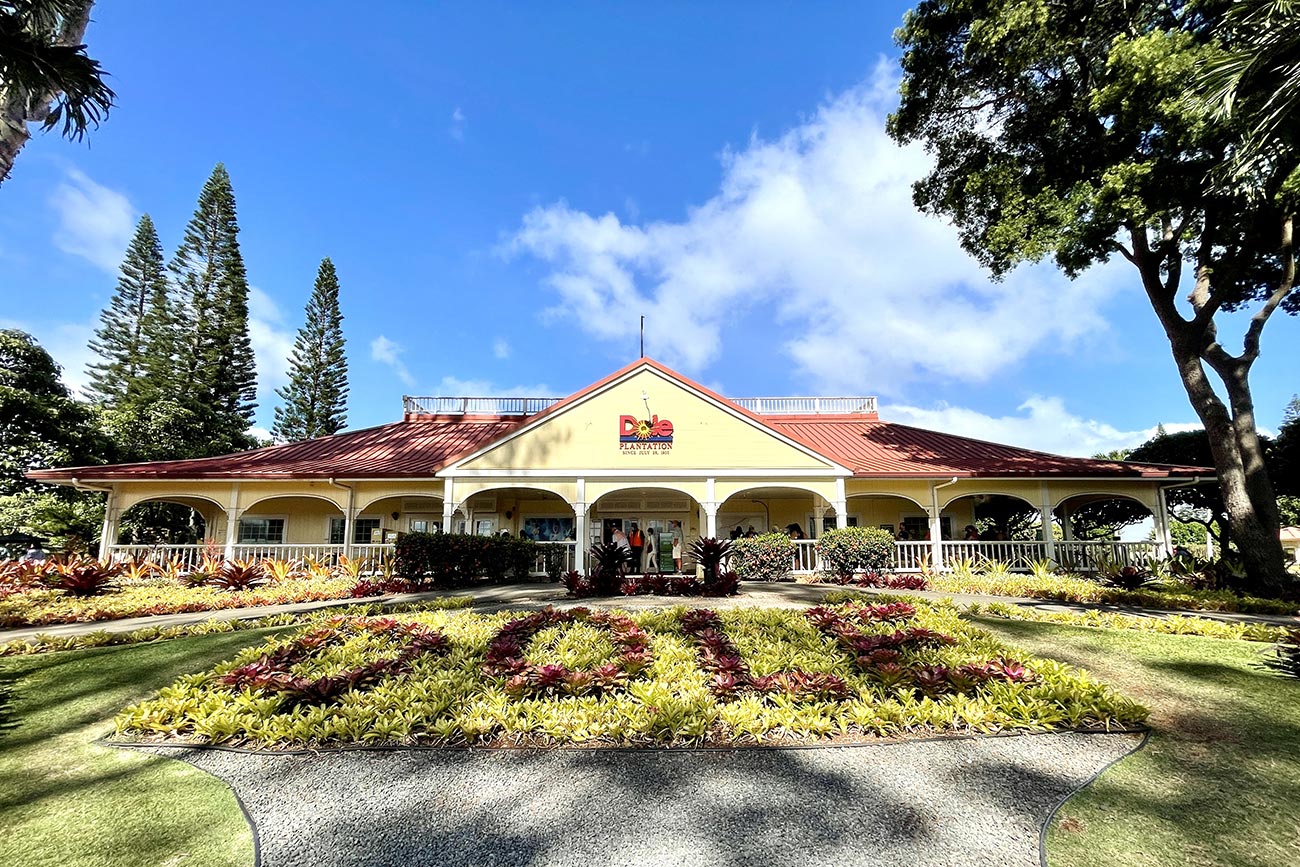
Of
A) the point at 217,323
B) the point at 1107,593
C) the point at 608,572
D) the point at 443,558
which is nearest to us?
the point at 1107,593

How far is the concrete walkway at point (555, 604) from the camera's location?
27.4ft

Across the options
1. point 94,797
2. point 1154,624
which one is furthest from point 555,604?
point 1154,624

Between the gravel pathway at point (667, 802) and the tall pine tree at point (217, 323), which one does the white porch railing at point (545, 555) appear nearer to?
the gravel pathway at point (667, 802)

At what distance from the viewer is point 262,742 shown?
4105 mm

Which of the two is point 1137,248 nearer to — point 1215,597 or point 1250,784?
point 1215,597

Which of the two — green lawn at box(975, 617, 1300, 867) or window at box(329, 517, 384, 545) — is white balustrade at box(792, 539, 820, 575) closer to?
green lawn at box(975, 617, 1300, 867)

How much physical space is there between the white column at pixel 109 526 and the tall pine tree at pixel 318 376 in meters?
17.9

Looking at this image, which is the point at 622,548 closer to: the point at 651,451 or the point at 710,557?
the point at 710,557

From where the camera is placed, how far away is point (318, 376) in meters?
34.8

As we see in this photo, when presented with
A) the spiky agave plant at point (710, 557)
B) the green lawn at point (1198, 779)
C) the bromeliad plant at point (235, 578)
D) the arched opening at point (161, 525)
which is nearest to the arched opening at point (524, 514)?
the bromeliad plant at point (235, 578)

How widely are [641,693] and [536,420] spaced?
12.1 metres

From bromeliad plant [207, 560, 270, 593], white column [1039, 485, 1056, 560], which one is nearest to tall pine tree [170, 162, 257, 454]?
bromeliad plant [207, 560, 270, 593]

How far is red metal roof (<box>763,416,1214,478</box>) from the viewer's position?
52.7 feet

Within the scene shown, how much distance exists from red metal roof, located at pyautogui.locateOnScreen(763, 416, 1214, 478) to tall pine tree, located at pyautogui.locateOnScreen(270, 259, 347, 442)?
90.3 ft
